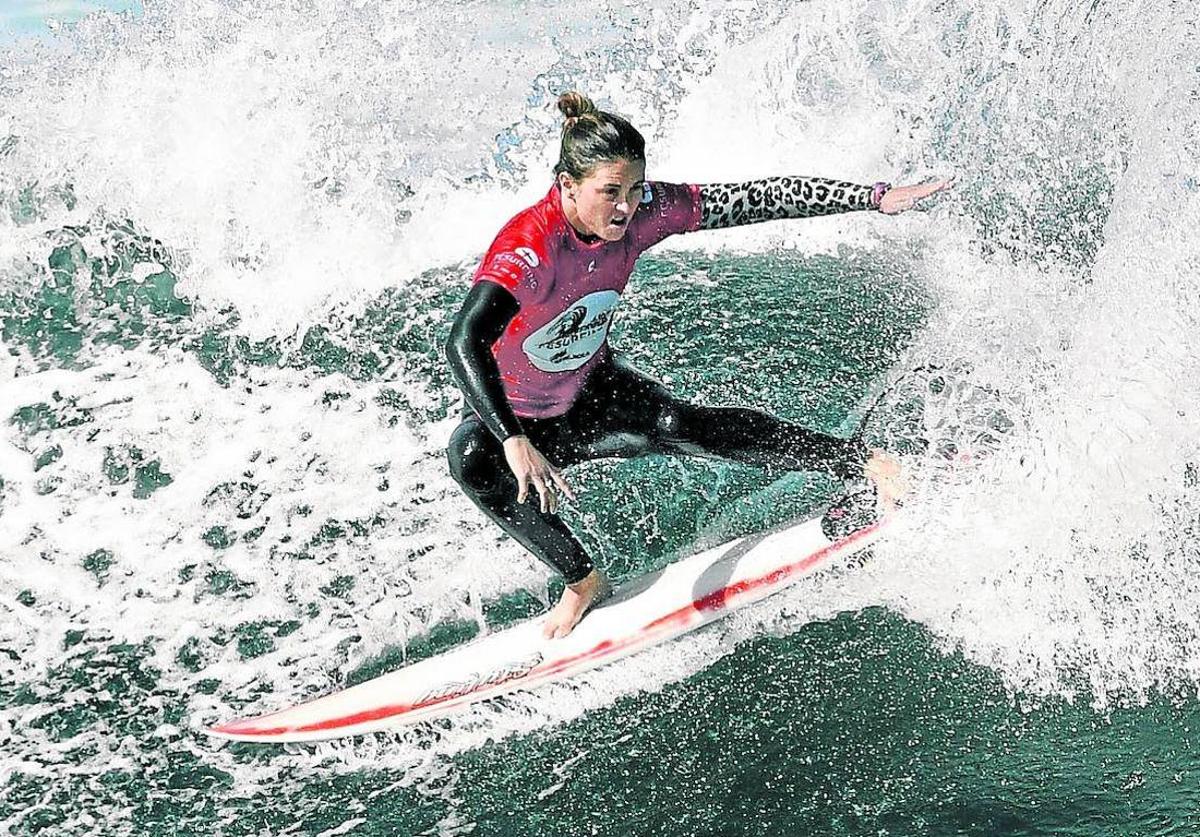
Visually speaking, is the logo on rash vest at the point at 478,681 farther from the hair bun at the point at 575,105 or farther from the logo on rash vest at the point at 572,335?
the hair bun at the point at 575,105

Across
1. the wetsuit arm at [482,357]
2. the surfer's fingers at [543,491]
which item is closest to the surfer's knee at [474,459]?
the wetsuit arm at [482,357]

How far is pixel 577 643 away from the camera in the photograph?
483 centimetres

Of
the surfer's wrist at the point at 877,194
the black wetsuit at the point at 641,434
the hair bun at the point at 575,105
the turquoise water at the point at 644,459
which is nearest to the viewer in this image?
the hair bun at the point at 575,105

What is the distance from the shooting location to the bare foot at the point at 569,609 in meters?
4.87

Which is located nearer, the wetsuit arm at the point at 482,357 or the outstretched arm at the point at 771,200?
the wetsuit arm at the point at 482,357

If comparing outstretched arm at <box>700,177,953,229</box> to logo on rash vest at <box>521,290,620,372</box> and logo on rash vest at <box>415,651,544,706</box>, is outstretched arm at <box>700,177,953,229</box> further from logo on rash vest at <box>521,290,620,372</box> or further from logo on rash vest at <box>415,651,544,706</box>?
logo on rash vest at <box>415,651,544,706</box>

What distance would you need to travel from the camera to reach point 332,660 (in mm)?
5129

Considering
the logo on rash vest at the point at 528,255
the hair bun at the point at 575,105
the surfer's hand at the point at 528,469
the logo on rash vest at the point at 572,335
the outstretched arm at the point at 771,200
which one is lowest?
the surfer's hand at the point at 528,469

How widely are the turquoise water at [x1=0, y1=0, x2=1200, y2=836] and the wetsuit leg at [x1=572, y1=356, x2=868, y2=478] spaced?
52 centimetres

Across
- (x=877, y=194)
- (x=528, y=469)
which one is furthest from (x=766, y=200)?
(x=528, y=469)

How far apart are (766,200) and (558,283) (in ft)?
3.24

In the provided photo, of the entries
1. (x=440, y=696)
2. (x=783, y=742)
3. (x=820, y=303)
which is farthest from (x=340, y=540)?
(x=820, y=303)

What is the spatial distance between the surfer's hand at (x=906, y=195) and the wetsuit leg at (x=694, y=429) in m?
0.96

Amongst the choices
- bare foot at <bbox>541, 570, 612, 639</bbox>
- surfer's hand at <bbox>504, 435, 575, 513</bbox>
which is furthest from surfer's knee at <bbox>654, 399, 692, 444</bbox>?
surfer's hand at <bbox>504, 435, 575, 513</bbox>
